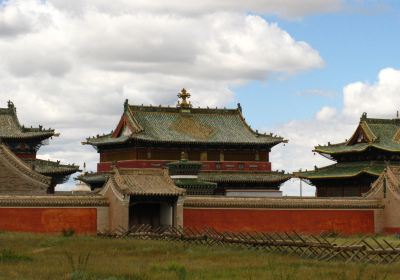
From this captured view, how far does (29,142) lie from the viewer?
69.4m

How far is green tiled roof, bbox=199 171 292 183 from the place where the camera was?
69625 mm

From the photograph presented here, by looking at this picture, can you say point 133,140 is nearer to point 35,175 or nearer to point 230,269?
point 35,175

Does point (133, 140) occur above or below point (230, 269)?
above

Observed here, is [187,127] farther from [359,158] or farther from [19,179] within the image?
[19,179]

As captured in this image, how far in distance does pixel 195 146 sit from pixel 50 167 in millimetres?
11192

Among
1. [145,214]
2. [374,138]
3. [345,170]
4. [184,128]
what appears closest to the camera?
[145,214]

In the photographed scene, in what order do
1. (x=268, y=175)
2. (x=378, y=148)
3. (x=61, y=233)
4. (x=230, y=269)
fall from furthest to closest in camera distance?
(x=268, y=175)
(x=378, y=148)
(x=61, y=233)
(x=230, y=269)

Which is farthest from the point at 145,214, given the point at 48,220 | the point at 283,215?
the point at 283,215

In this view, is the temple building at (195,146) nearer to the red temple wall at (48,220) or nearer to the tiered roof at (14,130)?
the tiered roof at (14,130)

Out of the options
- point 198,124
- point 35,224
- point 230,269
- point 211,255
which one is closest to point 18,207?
point 35,224

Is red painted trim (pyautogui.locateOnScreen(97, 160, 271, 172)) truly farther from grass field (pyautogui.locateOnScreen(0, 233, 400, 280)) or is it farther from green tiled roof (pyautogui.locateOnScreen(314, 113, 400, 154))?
grass field (pyautogui.locateOnScreen(0, 233, 400, 280))

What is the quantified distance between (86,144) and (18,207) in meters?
23.8

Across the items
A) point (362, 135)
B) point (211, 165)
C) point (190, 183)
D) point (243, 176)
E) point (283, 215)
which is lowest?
point (283, 215)

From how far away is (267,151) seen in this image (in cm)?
7381
